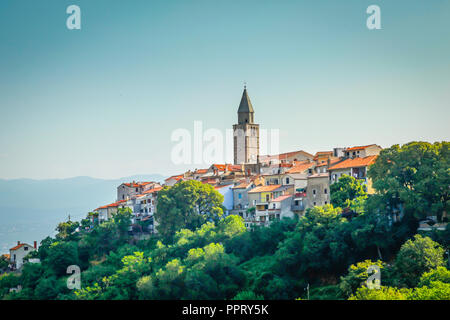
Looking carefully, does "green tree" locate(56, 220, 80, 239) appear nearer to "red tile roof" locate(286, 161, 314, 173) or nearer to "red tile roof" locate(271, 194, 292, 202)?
"red tile roof" locate(286, 161, 314, 173)

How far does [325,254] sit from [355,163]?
12526 millimetres

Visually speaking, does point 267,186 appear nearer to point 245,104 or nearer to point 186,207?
point 186,207

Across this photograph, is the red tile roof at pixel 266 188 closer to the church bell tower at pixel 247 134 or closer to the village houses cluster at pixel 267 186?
the village houses cluster at pixel 267 186

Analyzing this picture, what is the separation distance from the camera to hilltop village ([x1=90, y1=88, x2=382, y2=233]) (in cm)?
4672

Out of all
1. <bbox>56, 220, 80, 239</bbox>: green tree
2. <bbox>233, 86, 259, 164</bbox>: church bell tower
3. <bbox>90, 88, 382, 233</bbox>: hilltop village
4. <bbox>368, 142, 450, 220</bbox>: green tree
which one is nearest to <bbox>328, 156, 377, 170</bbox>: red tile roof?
<bbox>90, 88, 382, 233</bbox>: hilltop village

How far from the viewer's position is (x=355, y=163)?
46656 mm

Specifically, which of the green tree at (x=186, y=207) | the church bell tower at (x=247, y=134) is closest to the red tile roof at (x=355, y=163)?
the green tree at (x=186, y=207)

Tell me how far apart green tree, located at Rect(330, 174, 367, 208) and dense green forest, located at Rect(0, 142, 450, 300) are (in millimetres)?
76

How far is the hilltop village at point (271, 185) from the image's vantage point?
4672 centimetres

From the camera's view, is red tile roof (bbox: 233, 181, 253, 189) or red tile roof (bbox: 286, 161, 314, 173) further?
red tile roof (bbox: 233, 181, 253, 189)

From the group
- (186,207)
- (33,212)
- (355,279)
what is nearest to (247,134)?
(186,207)

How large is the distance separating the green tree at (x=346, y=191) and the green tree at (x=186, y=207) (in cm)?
1319

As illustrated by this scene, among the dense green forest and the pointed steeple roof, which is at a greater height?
the pointed steeple roof

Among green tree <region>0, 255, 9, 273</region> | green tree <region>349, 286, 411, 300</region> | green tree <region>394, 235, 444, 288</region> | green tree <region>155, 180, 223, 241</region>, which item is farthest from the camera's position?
green tree <region>0, 255, 9, 273</region>
